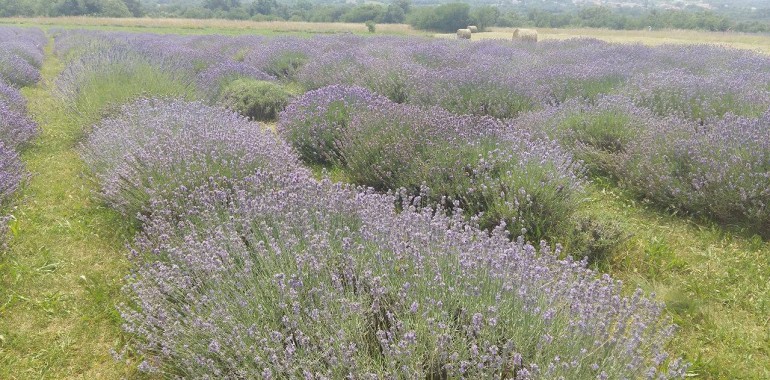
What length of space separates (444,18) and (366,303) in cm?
4711

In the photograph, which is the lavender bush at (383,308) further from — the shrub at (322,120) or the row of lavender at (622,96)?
the shrub at (322,120)

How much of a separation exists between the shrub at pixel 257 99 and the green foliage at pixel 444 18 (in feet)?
129

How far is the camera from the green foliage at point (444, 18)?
45594mm

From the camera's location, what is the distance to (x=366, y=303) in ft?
7.24

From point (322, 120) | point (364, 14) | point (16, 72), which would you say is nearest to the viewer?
point (322, 120)

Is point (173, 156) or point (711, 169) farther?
point (711, 169)

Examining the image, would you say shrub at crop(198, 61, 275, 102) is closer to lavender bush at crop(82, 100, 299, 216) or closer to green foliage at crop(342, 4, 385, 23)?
lavender bush at crop(82, 100, 299, 216)

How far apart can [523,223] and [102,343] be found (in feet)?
8.88

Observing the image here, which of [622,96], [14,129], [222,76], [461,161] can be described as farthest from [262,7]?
[461,161]

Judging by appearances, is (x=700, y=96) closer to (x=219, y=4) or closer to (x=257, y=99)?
(x=257, y=99)

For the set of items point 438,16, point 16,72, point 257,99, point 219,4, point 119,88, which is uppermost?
point 219,4

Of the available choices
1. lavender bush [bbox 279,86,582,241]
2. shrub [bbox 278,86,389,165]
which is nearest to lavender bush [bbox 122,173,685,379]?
lavender bush [bbox 279,86,582,241]

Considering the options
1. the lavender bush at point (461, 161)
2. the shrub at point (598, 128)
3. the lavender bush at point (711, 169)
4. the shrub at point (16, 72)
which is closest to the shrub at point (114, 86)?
the lavender bush at point (461, 161)

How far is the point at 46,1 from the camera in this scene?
51.7 meters
